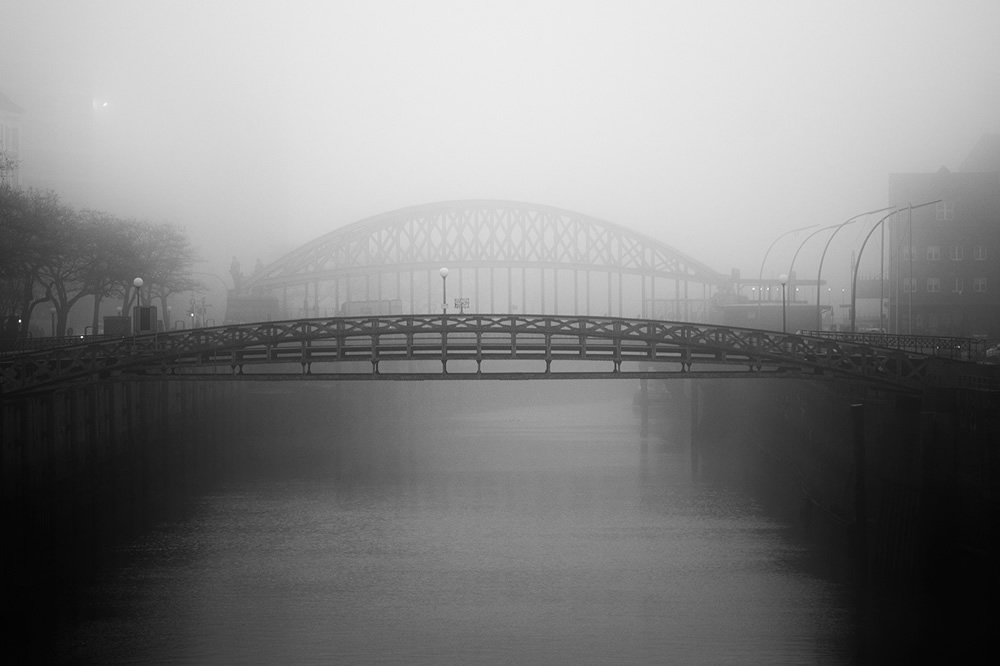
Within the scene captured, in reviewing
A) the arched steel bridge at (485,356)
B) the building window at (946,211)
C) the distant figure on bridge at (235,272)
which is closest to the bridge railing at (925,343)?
the arched steel bridge at (485,356)

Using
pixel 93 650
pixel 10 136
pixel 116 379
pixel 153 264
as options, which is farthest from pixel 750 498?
pixel 10 136

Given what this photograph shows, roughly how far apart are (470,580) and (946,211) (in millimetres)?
73799

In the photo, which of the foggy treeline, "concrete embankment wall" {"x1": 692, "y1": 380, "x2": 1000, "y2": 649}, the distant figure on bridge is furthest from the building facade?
the distant figure on bridge

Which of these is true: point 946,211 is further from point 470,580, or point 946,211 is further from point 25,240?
point 470,580

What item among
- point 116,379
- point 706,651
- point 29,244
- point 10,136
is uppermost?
point 10,136

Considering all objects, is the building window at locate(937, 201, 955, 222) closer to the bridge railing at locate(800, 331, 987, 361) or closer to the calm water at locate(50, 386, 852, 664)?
the bridge railing at locate(800, 331, 987, 361)

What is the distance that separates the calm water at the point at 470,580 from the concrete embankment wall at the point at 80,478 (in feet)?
5.48

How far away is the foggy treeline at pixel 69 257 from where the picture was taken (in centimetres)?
7456

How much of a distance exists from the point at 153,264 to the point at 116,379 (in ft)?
166

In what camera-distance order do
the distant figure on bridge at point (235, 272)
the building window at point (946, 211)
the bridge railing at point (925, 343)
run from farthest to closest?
the distant figure on bridge at point (235, 272) → the building window at point (946, 211) → the bridge railing at point (925, 343)

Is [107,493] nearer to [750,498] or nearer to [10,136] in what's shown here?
[750,498]

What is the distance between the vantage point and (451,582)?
45219 millimetres

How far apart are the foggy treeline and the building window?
217 ft

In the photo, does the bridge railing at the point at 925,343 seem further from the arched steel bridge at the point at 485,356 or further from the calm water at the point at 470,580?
the calm water at the point at 470,580
